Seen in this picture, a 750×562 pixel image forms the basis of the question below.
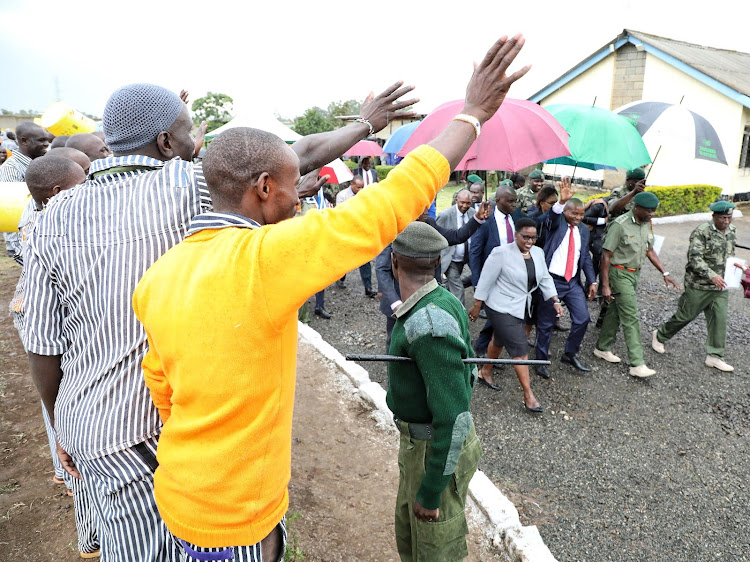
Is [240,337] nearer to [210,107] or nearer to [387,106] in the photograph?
[387,106]

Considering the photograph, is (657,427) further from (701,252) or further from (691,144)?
(691,144)

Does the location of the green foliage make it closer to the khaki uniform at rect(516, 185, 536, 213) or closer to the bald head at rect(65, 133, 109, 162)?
the bald head at rect(65, 133, 109, 162)

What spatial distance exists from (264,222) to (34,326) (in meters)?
1.02

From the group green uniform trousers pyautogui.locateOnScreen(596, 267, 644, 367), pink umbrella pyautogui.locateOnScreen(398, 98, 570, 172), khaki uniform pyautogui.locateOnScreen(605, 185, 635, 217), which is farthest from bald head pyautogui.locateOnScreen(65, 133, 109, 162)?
khaki uniform pyautogui.locateOnScreen(605, 185, 635, 217)

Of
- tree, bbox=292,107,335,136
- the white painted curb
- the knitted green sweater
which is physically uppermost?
the knitted green sweater

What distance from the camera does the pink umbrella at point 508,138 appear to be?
4270 millimetres

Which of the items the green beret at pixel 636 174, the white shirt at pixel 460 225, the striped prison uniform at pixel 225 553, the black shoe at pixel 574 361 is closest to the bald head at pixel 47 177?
the striped prison uniform at pixel 225 553

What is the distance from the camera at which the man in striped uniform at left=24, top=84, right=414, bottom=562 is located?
155cm

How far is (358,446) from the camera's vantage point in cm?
Answer: 400

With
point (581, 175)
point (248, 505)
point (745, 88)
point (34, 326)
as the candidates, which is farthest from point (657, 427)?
→ point (581, 175)

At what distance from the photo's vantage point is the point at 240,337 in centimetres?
118

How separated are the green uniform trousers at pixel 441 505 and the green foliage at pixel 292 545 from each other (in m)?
0.81

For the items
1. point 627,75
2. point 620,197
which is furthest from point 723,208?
point 627,75

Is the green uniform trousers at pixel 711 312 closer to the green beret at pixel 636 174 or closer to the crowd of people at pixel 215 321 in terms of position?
the green beret at pixel 636 174
